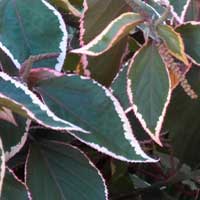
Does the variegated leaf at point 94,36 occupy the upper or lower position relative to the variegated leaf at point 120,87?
upper

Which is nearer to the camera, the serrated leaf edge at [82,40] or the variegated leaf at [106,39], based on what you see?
the variegated leaf at [106,39]

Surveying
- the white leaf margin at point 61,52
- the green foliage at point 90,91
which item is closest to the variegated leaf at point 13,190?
the green foliage at point 90,91

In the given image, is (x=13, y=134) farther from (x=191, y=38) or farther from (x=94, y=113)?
(x=191, y=38)

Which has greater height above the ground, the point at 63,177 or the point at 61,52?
the point at 61,52

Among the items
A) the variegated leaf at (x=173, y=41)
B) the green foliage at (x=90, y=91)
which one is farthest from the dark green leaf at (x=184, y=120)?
the variegated leaf at (x=173, y=41)

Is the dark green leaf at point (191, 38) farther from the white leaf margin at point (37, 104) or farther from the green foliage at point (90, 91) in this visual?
the white leaf margin at point (37, 104)

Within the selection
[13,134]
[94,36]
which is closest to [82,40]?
[94,36]

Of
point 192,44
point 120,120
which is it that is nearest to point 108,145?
point 120,120

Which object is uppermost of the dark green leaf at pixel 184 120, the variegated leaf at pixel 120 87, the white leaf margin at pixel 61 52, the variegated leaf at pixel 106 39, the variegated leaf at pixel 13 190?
the white leaf margin at pixel 61 52
